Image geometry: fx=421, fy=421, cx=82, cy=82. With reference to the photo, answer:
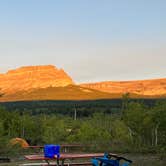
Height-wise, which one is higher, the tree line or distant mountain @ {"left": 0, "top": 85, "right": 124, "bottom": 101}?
distant mountain @ {"left": 0, "top": 85, "right": 124, "bottom": 101}

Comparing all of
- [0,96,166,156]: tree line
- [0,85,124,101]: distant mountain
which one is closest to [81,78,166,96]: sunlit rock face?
[0,85,124,101]: distant mountain

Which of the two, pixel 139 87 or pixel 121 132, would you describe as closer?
pixel 121 132

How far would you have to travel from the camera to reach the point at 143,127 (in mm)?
20141

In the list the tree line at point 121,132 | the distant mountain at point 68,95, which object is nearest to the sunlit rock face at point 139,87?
the distant mountain at point 68,95

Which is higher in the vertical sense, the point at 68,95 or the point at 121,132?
the point at 68,95

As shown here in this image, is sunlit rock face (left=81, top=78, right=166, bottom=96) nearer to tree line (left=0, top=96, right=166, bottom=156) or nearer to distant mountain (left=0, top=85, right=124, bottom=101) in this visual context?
distant mountain (left=0, top=85, right=124, bottom=101)

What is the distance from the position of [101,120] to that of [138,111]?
19487mm

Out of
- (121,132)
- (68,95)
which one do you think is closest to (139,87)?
(68,95)

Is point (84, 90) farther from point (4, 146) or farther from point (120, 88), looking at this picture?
point (4, 146)

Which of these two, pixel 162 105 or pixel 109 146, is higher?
pixel 162 105

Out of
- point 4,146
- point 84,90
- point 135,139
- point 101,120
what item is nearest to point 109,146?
point 135,139

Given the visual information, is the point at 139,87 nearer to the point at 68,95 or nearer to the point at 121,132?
the point at 68,95

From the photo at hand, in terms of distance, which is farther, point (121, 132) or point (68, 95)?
point (68, 95)

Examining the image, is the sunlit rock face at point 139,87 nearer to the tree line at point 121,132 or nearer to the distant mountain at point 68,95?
the distant mountain at point 68,95
